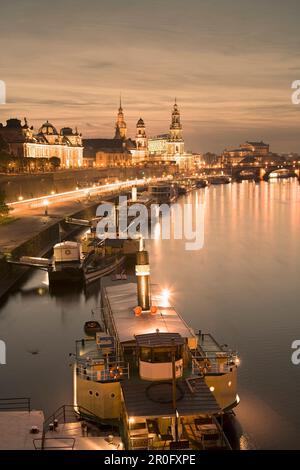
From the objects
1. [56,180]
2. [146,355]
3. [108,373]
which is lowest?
[108,373]

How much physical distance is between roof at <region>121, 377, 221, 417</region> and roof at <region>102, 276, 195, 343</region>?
57.6 inches

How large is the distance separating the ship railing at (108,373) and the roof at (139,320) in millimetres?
554

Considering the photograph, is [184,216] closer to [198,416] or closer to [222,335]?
[222,335]

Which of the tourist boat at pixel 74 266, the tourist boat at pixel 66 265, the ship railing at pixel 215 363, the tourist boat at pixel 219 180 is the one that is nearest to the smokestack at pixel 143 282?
the ship railing at pixel 215 363

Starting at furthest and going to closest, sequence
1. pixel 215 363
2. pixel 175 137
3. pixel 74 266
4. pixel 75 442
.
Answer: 1. pixel 175 137
2. pixel 74 266
3. pixel 215 363
4. pixel 75 442

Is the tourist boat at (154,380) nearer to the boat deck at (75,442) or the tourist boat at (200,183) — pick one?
the boat deck at (75,442)

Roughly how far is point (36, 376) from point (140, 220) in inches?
1308

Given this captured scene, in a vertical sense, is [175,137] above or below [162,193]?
above

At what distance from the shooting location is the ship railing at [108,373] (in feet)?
34.9

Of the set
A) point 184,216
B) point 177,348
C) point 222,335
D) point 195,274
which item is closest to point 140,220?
point 184,216

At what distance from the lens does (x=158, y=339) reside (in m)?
10.5

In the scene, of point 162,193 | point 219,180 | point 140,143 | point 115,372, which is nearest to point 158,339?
point 115,372

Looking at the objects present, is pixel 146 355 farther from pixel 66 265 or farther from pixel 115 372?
pixel 66 265

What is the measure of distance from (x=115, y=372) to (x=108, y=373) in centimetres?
14
